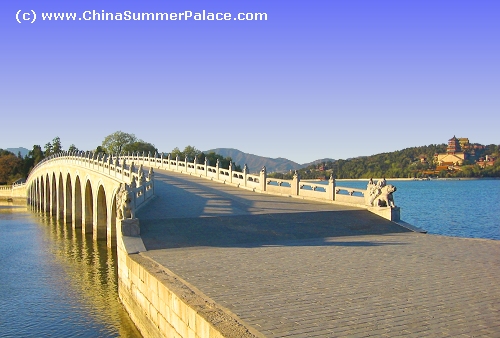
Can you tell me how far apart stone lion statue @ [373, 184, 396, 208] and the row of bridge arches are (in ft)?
43.4

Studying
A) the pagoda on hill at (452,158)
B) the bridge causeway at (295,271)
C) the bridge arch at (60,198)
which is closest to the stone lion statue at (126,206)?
the bridge causeway at (295,271)

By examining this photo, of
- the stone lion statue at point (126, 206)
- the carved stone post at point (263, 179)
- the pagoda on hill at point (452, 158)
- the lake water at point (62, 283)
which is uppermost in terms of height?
the pagoda on hill at point (452, 158)

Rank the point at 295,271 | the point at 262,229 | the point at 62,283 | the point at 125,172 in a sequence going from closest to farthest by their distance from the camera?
1. the point at 295,271
2. the point at 262,229
3. the point at 62,283
4. the point at 125,172

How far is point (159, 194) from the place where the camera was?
27219 mm

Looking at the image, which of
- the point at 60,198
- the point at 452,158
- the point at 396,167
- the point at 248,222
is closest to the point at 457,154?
the point at 452,158

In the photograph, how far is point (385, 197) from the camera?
20.2m

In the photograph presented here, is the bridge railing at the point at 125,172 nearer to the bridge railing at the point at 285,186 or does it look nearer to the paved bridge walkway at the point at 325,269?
the paved bridge walkway at the point at 325,269

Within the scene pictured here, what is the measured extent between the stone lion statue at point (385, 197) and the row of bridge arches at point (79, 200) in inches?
521

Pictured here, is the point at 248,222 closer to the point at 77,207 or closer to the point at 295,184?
the point at 295,184

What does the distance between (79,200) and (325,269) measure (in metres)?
36.3

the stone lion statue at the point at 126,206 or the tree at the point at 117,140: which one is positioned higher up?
the tree at the point at 117,140

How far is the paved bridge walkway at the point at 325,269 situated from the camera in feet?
26.5

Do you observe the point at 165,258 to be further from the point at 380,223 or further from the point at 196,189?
the point at 196,189

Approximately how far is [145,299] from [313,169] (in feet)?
373
